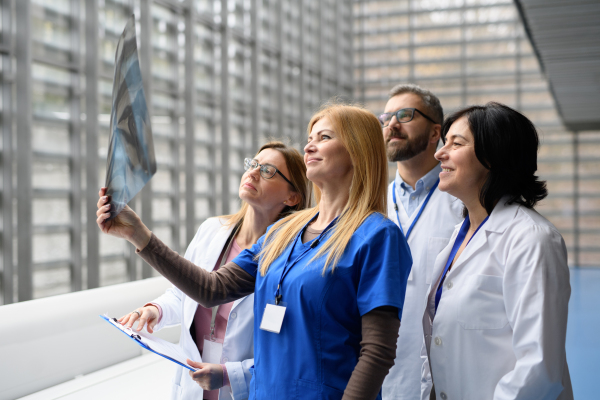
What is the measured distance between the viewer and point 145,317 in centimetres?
216

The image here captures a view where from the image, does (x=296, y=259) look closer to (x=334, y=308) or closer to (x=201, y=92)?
(x=334, y=308)

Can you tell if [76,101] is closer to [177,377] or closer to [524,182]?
[177,377]

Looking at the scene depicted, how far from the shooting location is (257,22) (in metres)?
11.2

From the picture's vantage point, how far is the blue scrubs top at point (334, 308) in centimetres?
160

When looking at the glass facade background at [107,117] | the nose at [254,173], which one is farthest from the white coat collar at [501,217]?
the glass facade background at [107,117]

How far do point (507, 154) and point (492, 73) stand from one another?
1431 centimetres

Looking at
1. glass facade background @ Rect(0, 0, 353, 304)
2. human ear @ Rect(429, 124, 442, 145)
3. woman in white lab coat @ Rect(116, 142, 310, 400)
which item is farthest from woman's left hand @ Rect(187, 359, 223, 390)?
glass facade background @ Rect(0, 0, 353, 304)

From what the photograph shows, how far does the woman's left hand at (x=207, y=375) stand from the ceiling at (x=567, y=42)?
524 centimetres

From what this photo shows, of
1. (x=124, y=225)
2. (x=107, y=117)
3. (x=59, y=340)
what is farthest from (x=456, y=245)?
(x=107, y=117)

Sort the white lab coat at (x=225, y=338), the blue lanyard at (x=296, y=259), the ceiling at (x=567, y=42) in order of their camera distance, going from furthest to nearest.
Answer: the ceiling at (x=567, y=42) → the white lab coat at (x=225, y=338) → the blue lanyard at (x=296, y=259)

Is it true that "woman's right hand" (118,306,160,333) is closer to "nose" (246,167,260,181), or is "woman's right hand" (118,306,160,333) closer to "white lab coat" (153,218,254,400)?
"white lab coat" (153,218,254,400)

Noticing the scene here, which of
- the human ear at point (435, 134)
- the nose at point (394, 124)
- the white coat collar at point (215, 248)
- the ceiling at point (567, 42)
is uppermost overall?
the ceiling at point (567, 42)

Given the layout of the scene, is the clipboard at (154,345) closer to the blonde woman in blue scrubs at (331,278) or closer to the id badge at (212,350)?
the blonde woman in blue scrubs at (331,278)

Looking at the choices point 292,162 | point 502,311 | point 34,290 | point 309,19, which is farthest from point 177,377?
point 309,19
